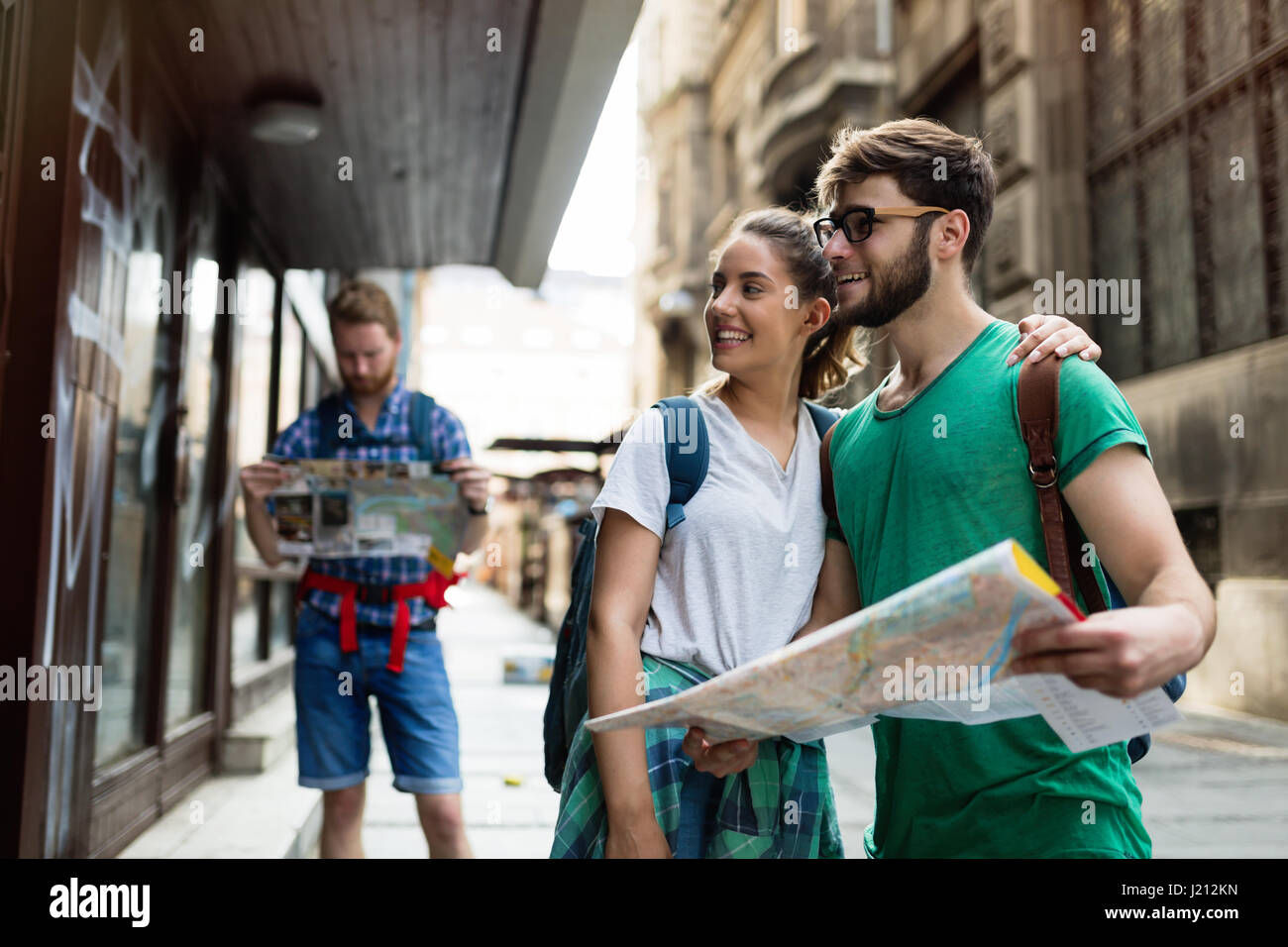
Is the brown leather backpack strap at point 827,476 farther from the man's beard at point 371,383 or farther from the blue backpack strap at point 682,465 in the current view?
the man's beard at point 371,383

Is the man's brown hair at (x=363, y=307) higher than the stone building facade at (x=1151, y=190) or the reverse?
the reverse

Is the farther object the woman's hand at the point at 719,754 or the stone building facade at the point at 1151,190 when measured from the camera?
the stone building facade at the point at 1151,190

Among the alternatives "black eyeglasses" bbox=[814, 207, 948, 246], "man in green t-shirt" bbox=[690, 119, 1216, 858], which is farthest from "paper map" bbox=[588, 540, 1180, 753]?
"black eyeglasses" bbox=[814, 207, 948, 246]

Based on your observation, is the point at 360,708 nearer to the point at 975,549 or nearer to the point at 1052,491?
the point at 975,549

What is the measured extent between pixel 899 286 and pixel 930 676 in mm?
821

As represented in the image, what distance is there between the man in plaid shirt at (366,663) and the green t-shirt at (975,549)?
68.3 inches

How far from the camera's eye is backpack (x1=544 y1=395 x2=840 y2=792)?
1.92 meters

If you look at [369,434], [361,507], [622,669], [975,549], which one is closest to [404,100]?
[369,434]

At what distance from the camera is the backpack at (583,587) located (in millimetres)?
1919

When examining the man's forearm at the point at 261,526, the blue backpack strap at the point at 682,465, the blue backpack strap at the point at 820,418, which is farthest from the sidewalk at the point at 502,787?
the blue backpack strap at the point at 682,465

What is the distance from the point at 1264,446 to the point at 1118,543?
6320 mm

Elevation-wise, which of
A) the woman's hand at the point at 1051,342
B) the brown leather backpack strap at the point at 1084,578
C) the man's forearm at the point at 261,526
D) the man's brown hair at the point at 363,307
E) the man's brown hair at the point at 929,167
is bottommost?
the brown leather backpack strap at the point at 1084,578

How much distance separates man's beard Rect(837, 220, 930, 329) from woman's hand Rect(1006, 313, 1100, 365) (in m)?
0.23
